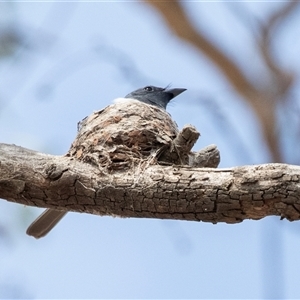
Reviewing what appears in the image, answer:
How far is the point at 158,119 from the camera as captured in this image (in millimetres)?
3570

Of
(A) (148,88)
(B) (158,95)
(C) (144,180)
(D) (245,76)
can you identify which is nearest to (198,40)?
(D) (245,76)

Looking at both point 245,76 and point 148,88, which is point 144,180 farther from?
point 148,88

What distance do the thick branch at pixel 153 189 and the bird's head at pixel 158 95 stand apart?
2.01 m

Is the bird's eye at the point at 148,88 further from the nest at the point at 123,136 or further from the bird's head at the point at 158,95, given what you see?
the nest at the point at 123,136

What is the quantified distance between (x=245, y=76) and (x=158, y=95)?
1243 millimetres

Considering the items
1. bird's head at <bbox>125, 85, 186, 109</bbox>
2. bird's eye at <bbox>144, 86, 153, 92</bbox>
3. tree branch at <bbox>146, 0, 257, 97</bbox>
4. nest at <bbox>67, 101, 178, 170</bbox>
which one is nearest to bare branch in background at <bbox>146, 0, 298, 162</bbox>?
tree branch at <bbox>146, 0, 257, 97</bbox>

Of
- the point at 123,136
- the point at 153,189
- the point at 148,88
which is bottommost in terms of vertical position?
the point at 153,189

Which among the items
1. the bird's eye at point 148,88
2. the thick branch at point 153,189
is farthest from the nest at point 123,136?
the bird's eye at point 148,88

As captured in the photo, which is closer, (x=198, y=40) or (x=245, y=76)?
(x=245, y=76)

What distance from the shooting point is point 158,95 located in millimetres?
4676

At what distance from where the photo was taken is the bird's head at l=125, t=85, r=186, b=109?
4617 mm

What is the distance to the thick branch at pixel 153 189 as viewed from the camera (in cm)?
208

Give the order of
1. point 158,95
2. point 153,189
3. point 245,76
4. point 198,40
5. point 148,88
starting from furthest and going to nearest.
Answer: point 148,88, point 158,95, point 198,40, point 245,76, point 153,189

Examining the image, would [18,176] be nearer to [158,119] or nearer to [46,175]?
[46,175]
